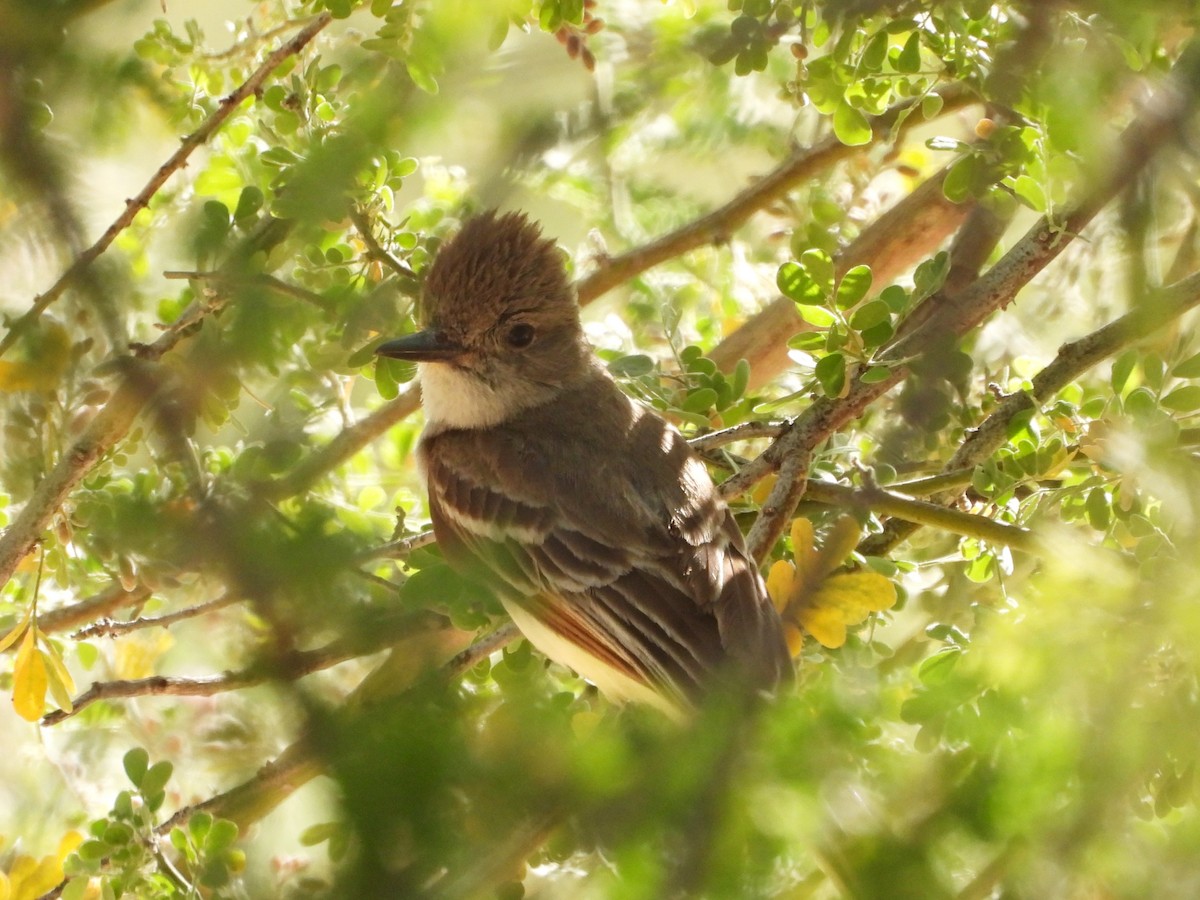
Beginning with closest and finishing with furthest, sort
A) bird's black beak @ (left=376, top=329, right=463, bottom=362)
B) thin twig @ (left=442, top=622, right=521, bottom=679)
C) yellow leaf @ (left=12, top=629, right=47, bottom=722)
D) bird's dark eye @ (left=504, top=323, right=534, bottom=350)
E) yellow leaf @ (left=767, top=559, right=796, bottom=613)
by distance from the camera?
1. yellow leaf @ (left=767, top=559, right=796, bottom=613)
2. yellow leaf @ (left=12, top=629, right=47, bottom=722)
3. thin twig @ (left=442, top=622, right=521, bottom=679)
4. bird's black beak @ (left=376, top=329, right=463, bottom=362)
5. bird's dark eye @ (left=504, top=323, right=534, bottom=350)

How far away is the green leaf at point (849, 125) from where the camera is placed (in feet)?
8.06

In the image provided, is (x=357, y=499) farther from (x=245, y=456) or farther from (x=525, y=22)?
(x=245, y=456)

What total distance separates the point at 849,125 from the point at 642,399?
2.79 feet

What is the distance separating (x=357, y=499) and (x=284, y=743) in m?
2.29

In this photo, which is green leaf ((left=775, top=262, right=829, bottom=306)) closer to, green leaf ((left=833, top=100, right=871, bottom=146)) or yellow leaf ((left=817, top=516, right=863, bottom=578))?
green leaf ((left=833, top=100, right=871, bottom=146))

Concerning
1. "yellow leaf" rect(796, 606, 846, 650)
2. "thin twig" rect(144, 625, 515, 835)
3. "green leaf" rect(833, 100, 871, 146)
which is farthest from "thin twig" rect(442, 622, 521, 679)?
"green leaf" rect(833, 100, 871, 146)

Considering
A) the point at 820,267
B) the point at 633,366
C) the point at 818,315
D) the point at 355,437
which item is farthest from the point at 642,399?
the point at 820,267

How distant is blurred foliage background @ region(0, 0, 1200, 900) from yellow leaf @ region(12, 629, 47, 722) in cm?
1

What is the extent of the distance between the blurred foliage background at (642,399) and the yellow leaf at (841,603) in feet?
0.05

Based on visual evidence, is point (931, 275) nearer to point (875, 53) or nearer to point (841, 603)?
point (875, 53)

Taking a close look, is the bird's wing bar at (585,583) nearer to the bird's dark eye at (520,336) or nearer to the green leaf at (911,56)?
the bird's dark eye at (520,336)

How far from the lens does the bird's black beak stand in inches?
109

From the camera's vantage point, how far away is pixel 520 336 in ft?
11.2

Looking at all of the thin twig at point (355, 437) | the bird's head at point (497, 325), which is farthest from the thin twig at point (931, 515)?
the bird's head at point (497, 325)
